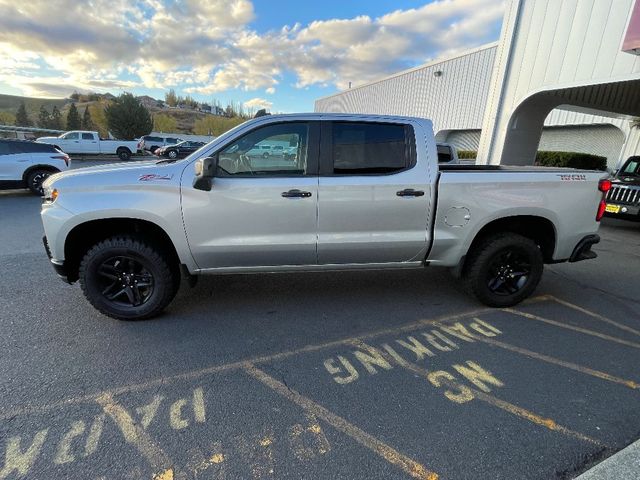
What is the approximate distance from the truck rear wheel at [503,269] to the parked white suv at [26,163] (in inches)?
466

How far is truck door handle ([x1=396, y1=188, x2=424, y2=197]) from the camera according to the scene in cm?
350

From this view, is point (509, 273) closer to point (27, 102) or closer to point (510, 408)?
point (510, 408)

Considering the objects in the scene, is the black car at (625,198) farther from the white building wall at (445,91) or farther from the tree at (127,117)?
the tree at (127,117)

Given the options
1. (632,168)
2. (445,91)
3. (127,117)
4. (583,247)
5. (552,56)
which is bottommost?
(583,247)

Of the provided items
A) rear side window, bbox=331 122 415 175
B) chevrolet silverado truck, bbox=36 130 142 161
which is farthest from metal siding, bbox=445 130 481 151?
rear side window, bbox=331 122 415 175

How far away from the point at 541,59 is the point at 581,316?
28.6ft

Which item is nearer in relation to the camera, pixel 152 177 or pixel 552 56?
pixel 152 177

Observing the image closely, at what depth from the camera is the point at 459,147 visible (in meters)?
29.2

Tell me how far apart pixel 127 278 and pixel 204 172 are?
1.35 meters

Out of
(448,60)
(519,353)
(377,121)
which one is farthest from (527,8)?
(448,60)

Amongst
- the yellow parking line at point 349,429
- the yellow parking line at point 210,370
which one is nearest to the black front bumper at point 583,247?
the yellow parking line at point 210,370

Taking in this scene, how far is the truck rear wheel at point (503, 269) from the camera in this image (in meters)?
3.82

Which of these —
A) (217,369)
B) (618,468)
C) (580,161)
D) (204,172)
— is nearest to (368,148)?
(204,172)

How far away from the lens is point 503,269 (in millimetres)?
3982
